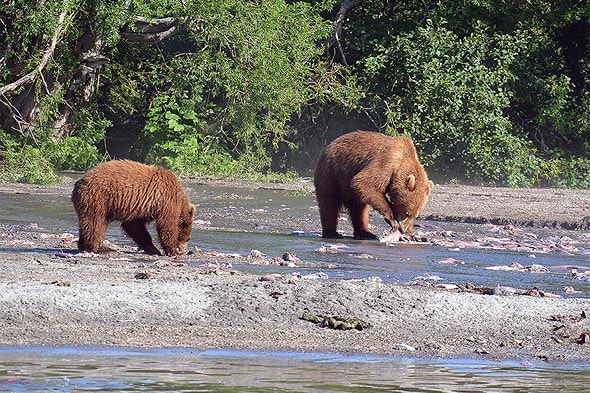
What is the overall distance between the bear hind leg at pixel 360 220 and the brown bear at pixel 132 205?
10.8 ft

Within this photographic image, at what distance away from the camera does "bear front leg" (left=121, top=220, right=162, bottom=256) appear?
12797mm

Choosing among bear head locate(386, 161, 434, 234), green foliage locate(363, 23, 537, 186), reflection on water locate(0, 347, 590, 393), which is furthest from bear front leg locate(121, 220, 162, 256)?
green foliage locate(363, 23, 537, 186)

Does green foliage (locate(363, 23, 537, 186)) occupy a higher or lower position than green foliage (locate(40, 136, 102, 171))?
higher

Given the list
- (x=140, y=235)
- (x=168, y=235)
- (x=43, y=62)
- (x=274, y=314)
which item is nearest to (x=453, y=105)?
(x=43, y=62)


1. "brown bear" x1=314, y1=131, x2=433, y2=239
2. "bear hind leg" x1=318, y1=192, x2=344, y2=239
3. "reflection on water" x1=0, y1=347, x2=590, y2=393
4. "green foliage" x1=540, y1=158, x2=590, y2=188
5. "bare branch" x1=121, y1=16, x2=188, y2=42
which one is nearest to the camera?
"reflection on water" x1=0, y1=347, x2=590, y2=393

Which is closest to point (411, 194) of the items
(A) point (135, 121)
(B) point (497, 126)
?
(B) point (497, 126)

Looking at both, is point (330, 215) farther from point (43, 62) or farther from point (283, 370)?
point (43, 62)

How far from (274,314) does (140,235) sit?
13.9 ft

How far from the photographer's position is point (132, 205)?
40.2 feet

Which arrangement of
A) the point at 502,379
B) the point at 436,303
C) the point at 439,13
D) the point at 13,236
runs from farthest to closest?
the point at 439,13 → the point at 13,236 → the point at 436,303 → the point at 502,379

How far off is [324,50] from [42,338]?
19.4m

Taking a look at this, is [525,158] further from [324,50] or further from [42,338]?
[42,338]

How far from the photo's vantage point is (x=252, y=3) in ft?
77.4

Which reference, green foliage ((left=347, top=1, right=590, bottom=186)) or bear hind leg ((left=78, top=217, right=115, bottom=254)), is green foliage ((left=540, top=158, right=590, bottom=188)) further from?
bear hind leg ((left=78, top=217, right=115, bottom=254))
